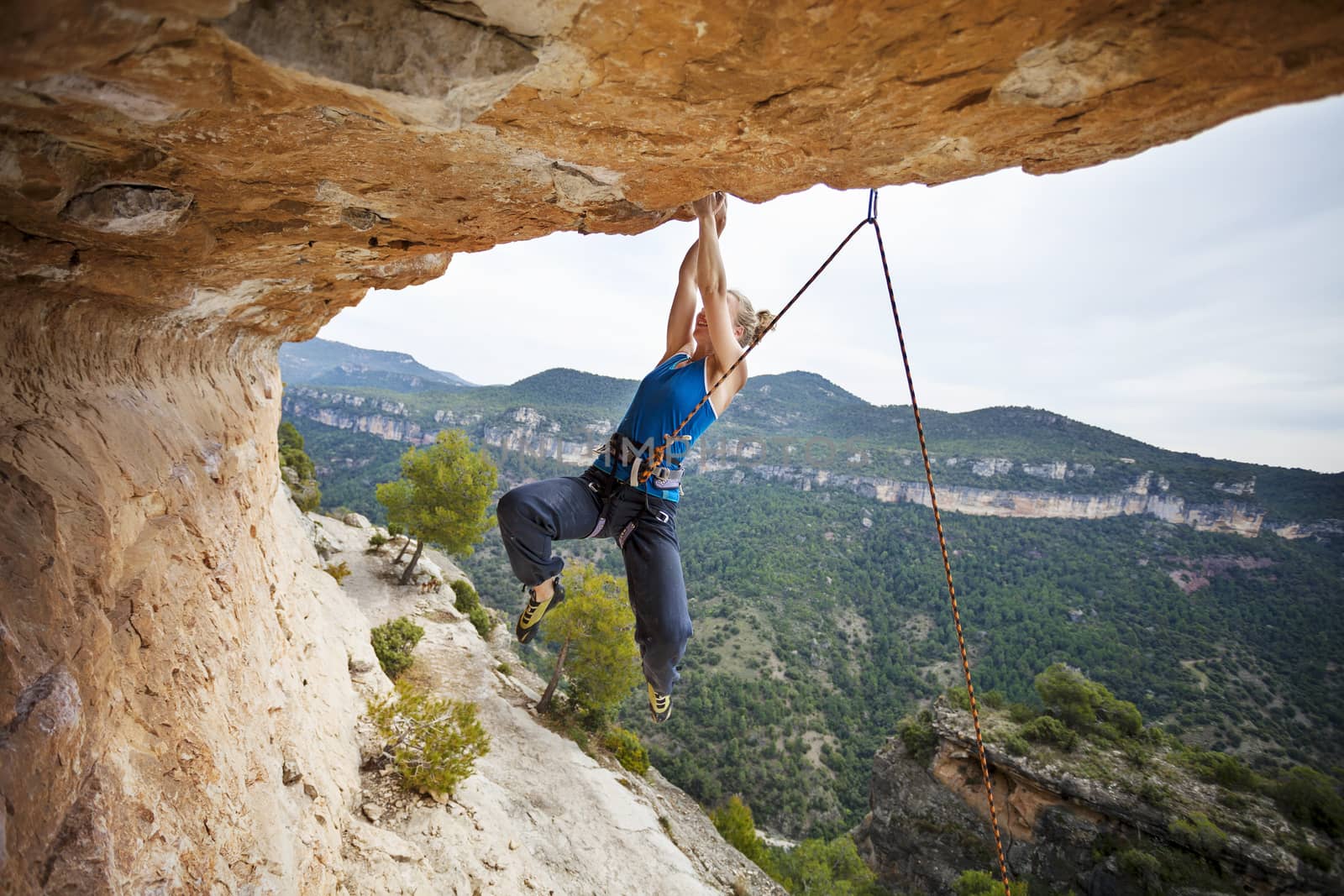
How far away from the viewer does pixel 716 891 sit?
1258 centimetres

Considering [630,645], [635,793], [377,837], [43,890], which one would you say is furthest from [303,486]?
[43,890]

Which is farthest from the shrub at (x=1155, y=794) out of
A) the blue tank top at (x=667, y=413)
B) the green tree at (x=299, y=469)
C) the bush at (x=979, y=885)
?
the green tree at (x=299, y=469)

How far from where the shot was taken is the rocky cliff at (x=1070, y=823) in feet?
71.4

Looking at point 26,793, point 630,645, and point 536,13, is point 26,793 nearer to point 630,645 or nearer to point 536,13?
point 536,13

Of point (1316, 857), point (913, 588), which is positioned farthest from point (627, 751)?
point (913, 588)

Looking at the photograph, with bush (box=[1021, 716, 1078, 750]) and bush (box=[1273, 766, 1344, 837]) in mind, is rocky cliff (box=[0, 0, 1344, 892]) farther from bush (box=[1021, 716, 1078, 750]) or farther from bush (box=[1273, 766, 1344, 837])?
bush (box=[1273, 766, 1344, 837])

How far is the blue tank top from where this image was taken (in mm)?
4289

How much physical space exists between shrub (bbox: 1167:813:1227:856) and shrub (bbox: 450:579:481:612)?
29643 mm

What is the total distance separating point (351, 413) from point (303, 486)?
6672 cm

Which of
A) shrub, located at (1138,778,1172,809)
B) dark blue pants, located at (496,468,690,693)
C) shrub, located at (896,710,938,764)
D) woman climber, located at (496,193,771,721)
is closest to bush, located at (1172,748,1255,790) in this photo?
shrub, located at (1138,778,1172,809)

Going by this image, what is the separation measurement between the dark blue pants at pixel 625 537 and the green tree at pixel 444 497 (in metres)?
17.6

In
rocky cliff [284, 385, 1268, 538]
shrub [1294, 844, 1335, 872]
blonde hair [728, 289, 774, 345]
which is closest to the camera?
blonde hair [728, 289, 774, 345]

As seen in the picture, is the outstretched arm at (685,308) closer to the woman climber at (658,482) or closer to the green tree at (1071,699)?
the woman climber at (658,482)

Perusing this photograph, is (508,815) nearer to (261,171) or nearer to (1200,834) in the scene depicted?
(261,171)
